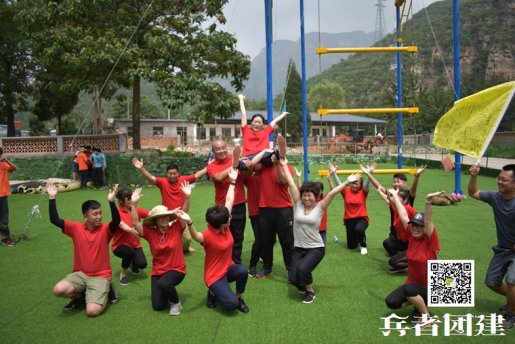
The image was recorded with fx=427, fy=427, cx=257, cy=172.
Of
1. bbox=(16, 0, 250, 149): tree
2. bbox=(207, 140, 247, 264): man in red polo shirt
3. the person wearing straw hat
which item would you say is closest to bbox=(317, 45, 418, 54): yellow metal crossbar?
bbox=(207, 140, 247, 264): man in red polo shirt

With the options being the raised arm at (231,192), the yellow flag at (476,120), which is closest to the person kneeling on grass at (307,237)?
the raised arm at (231,192)

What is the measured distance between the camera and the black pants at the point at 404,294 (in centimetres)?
421

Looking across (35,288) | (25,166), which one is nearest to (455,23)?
(35,288)

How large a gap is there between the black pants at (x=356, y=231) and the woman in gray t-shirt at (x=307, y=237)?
6.66 ft

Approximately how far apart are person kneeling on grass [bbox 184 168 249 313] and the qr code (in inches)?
75.2

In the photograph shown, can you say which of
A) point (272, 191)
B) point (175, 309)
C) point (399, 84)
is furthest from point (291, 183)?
point (399, 84)

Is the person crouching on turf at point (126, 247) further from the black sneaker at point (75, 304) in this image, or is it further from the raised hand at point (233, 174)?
the raised hand at point (233, 174)

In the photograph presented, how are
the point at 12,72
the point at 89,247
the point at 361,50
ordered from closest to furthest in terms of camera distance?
the point at 89,247
the point at 361,50
the point at 12,72

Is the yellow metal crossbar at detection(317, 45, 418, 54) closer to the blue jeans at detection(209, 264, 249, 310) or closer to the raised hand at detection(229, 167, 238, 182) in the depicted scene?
the raised hand at detection(229, 167, 238, 182)

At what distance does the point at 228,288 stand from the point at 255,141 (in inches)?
75.5

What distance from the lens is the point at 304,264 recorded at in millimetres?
4770

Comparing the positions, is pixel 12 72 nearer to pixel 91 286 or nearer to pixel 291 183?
pixel 91 286

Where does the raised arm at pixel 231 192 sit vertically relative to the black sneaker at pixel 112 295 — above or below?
above

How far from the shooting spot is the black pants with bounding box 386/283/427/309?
421 cm
